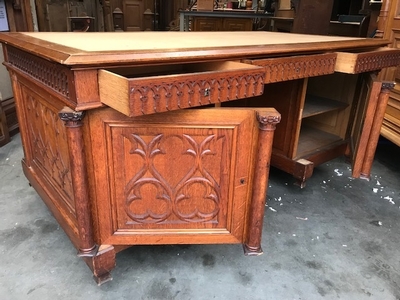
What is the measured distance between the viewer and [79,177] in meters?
1.02

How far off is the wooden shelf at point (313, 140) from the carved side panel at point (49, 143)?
117 centimetres

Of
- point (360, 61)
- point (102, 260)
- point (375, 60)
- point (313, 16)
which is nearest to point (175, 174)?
point (102, 260)

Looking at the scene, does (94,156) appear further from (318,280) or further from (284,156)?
(284,156)

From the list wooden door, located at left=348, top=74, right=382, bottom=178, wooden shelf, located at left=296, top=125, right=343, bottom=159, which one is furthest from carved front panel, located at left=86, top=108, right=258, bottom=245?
wooden door, located at left=348, top=74, right=382, bottom=178

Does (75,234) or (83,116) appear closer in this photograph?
(83,116)

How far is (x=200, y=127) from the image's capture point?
1019 mm

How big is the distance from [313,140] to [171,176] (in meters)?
1.24

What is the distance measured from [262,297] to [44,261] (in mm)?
824

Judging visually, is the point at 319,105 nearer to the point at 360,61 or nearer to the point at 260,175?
the point at 360,61

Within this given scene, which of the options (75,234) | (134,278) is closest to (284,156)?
(134,278)

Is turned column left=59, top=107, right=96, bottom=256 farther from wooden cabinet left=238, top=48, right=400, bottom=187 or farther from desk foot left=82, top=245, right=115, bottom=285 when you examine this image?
wooden cabinet left=238, top=48, right=400, bottom=187

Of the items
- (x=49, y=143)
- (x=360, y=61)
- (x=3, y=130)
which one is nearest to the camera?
(x=49, y=143)

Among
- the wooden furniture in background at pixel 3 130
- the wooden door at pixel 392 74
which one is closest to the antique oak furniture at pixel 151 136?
the wooden door at pixel 392 74

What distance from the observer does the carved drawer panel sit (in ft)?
3.30
